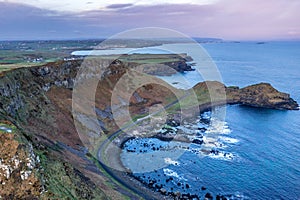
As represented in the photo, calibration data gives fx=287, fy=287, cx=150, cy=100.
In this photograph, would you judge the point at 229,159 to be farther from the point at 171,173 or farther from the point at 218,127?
the point at 218,127

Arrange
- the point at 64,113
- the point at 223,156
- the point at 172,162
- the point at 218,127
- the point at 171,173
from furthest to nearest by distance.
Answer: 1. the point at 218,127
2. the point at 64,113
3. the point at 223,156
4. the point at 172,162
5. the point at 171,173

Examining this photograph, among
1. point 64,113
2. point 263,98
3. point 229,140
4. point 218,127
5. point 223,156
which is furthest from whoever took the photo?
point 263,98

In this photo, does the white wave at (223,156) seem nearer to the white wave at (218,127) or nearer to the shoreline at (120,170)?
the white wave at (218,127)

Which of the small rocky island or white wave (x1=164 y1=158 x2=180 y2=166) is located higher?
the small rocky island

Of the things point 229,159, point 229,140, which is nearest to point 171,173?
point 229,159

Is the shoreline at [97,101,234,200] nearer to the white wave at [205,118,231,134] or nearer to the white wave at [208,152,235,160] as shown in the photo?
the white wave at [208,152,235,160]

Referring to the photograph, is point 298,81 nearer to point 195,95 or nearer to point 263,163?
point 195,95

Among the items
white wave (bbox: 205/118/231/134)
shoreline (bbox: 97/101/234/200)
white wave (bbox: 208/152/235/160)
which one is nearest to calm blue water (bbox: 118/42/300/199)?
white wave (bbox: 208/152/235/160)

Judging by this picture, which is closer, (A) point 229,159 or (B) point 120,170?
(B) point 120,170
